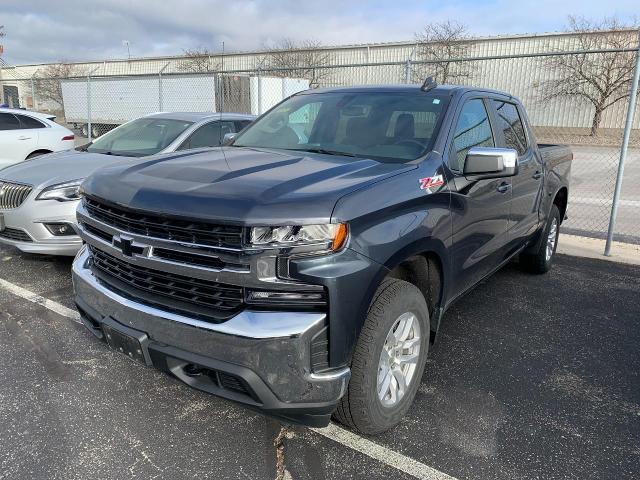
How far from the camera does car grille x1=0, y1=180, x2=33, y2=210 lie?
5035 millimetres

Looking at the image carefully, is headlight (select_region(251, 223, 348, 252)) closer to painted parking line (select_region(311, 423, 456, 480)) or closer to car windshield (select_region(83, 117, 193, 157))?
painted parking line (select_region(311, 423, 456, 480))

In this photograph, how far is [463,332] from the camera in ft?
13.6

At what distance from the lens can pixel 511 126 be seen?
14.6 ft

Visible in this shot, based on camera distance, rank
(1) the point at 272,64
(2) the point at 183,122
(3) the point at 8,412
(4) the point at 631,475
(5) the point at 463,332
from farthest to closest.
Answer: (1) the point at 272,64, (2) the point at 183,122, (5) the point at 463,332, (3) the point at 8,412, (4) the point at 631,475

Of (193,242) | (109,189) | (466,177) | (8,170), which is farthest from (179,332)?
(8,170)

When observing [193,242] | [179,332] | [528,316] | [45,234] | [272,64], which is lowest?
[528,316]

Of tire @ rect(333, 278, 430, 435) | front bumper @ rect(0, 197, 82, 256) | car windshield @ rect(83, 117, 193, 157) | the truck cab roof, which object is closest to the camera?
tire @ rect(333, 278, 430, 435)

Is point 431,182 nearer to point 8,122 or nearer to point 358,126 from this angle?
point 358,126

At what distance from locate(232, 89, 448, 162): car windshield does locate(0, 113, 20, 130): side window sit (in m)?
7.51

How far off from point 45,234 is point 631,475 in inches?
196

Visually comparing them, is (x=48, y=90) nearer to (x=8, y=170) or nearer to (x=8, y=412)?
(x=8, y=170)

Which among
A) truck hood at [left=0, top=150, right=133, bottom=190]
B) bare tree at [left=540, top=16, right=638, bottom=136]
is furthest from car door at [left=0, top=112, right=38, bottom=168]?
bare tree at [left=540, top=16, right=638, bottom=136]

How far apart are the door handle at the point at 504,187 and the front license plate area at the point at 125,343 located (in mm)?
2646

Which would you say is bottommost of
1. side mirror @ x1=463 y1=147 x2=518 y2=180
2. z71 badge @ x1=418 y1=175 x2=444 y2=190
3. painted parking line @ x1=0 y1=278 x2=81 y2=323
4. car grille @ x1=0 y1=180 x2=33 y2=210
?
painted parking line @ x1=0 y1=278 x2=81 y2=323
